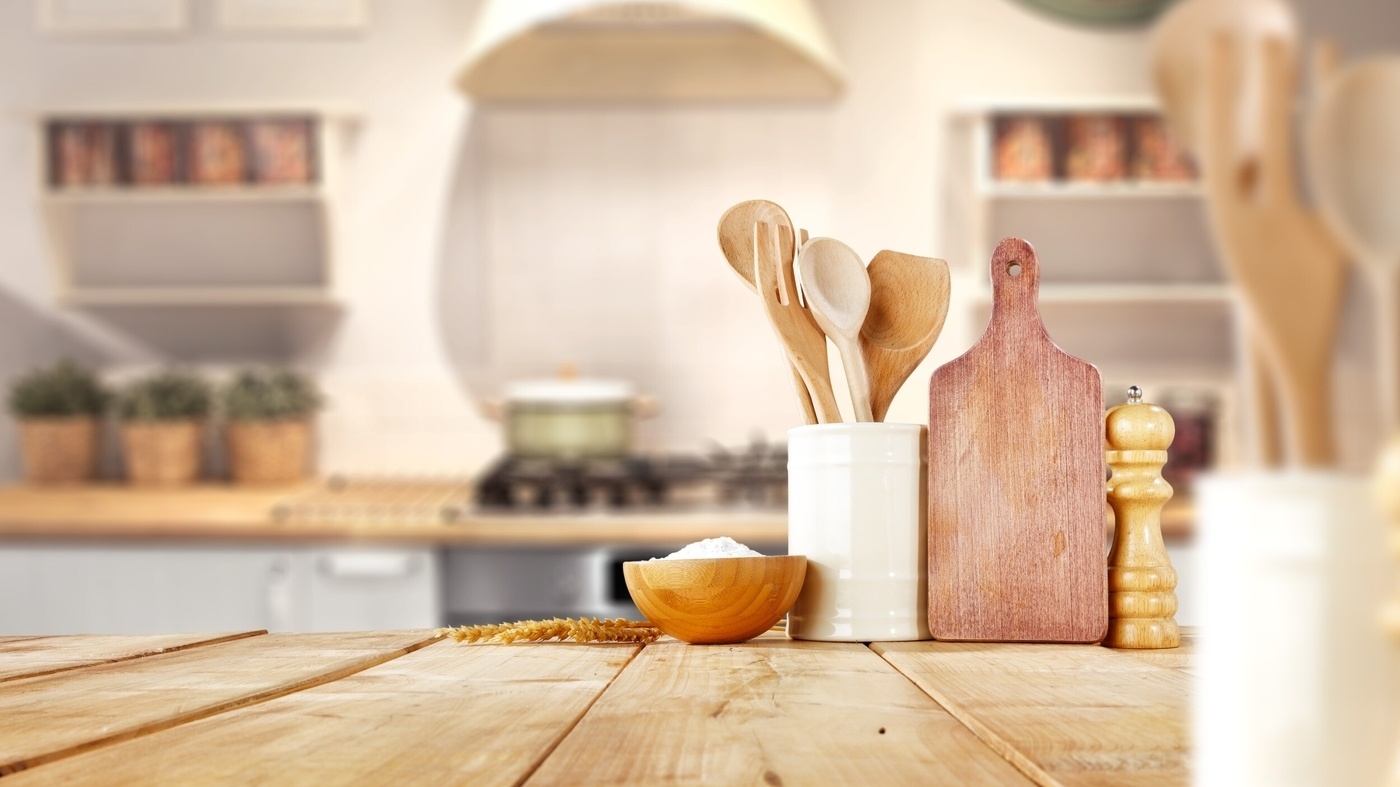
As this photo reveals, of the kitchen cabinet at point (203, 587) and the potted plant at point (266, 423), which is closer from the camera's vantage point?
the kitchen cabinet at point (203, 587)

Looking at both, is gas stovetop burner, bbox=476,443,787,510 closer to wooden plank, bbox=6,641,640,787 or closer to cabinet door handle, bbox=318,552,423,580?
cabinet door handle, bbox=318,552,423,580

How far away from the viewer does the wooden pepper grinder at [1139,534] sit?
33.6 inches

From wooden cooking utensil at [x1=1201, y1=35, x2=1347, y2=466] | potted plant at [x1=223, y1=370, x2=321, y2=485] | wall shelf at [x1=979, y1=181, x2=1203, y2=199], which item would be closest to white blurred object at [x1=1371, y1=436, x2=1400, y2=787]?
wooden cooking utensil at [x1=1201, y1=35, x2=1347, y2=466]

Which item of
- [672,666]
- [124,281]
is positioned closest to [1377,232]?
[672,666]

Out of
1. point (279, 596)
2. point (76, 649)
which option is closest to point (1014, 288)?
point (76, 649)

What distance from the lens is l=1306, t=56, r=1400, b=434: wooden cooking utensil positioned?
0.95ft

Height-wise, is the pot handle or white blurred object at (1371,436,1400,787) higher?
white blurred object at (1371,436,1400,787)

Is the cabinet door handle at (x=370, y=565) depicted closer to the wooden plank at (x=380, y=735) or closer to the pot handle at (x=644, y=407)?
the pot handle at (x=644, y=407)

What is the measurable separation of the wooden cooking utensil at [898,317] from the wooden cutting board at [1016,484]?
0.04 metres

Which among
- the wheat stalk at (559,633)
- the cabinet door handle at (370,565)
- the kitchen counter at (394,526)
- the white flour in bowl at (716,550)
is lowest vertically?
the cabinet door handle at (370,565)

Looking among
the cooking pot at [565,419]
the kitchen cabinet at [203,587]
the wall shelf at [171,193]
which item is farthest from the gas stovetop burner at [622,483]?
the wall shelf at [171,193]

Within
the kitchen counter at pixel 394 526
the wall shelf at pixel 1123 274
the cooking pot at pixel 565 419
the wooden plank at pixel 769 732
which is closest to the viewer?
the wooden plank at pixel 769 732

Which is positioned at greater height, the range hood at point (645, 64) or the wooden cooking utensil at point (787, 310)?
the range hood at point (645, 64)

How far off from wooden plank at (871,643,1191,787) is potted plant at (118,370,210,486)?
2469mm
